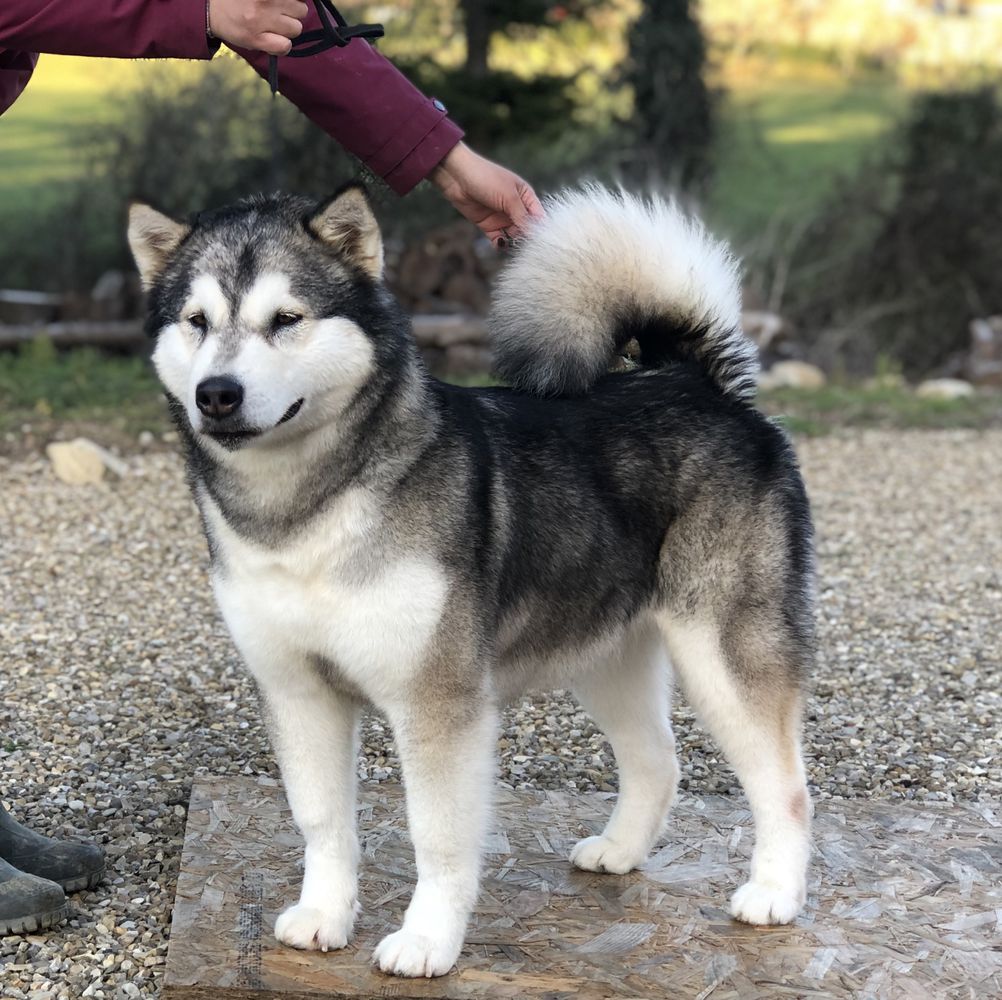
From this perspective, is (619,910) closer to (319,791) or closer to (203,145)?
(319,791)

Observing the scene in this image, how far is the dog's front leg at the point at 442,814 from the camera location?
8.89ft

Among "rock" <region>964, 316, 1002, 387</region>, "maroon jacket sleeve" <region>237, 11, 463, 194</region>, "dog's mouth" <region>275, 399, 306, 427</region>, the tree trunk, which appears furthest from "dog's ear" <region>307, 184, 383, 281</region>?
the tree trunk

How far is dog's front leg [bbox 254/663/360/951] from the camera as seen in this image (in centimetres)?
283

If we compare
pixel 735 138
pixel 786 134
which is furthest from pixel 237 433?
pixel 786 134

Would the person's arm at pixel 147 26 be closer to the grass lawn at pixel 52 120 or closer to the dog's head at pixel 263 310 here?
the dog's head at pixel 263 310

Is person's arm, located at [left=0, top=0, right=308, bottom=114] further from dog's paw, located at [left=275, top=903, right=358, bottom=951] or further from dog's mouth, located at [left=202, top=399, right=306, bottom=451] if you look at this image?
dog's paw, located at [left=275, top=903, right=358, bottom=951]

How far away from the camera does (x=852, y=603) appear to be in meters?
5.62

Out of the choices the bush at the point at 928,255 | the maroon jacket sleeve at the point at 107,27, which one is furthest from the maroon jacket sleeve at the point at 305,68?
the bush at the point at 928,255

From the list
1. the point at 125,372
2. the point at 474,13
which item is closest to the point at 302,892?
the point at 125,372

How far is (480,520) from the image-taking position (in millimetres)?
2820

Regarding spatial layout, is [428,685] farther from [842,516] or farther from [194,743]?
[842,516]

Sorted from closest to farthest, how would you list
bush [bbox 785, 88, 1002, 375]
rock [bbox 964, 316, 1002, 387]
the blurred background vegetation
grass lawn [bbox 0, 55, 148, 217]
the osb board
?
the osb board
rock [bbox 964, 316, 1002, 387]
the blurred background vegetation
grass lawn [bbox 0, 55, 148, 217]
bush [bbox 785, 88, 1002, 375]

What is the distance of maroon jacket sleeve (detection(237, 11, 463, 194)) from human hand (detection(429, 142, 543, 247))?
0.16 ft

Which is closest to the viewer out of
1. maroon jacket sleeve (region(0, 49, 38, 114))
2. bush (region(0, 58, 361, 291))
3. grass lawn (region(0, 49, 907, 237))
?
maroon jacket sleeve (region(0, 49, 38, 114))
